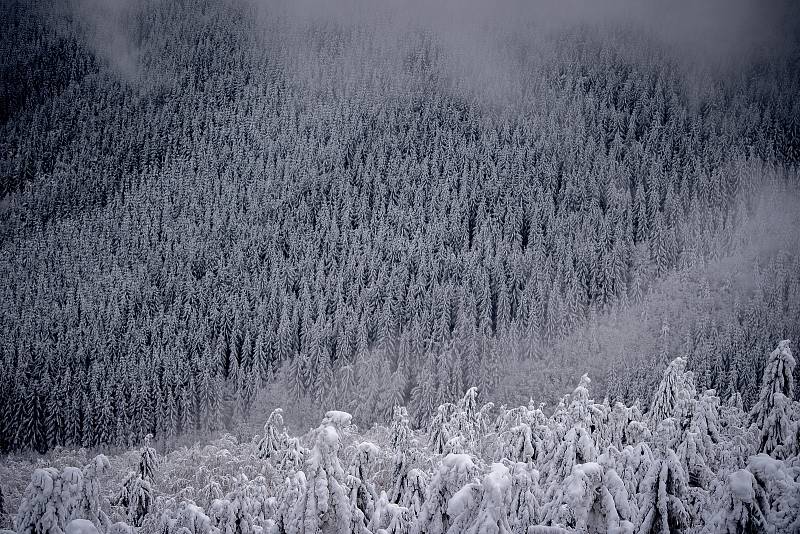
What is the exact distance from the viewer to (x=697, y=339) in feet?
314

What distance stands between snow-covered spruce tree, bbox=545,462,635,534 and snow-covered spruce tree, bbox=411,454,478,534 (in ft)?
5.78

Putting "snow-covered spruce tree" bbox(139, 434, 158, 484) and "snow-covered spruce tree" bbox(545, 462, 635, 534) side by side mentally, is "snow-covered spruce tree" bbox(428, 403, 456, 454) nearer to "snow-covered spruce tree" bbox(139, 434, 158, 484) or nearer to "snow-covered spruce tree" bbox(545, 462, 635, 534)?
"snow-covered spruce tree" bbox(545, 462, 635, 534)

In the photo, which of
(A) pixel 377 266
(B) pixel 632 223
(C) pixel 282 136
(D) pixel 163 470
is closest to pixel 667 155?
(B) pixel 632 223

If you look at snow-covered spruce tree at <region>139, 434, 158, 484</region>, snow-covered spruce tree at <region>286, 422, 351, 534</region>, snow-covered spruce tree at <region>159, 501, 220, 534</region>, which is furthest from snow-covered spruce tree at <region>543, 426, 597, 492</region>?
snow-covered spruce tree at <region>139, 434, 158, 484</region>

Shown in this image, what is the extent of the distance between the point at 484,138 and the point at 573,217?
59182 mm

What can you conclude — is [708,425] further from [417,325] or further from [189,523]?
[417,325]

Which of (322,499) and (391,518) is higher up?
(322,499)

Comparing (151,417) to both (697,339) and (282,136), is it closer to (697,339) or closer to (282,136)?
(697,339)

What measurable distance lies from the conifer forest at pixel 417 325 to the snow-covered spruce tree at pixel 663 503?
0.04 meters

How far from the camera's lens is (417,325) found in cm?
10031

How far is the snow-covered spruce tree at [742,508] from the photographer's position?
26.6 feet

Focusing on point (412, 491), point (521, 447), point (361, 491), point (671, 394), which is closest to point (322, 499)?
point (361, 491)

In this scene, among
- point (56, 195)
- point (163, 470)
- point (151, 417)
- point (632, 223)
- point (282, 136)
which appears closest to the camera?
point (163, 470)

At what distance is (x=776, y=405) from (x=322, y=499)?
9.42 m
